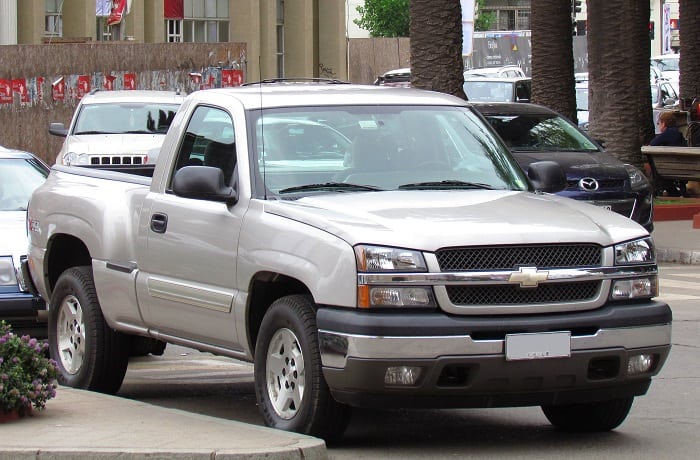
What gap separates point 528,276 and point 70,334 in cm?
372

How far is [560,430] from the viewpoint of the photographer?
26.9ft

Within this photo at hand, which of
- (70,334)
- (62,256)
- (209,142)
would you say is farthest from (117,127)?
(209,142)

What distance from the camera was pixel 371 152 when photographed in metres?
8.23

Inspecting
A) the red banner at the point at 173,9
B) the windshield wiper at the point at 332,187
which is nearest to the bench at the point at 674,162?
the windshield wiper at the point at 332,187

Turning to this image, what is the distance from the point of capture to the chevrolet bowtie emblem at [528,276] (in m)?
7.05

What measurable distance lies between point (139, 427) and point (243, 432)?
0.57m

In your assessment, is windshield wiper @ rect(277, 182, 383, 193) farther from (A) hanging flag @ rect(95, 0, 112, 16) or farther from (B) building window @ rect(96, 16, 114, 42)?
(B) building window @ rect(96, 16, 114, 42)

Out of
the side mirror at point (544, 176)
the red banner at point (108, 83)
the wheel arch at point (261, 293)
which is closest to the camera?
the wheel arch at point (261, 293)

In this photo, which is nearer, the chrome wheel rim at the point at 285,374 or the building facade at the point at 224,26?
the chrome wheel rim at the point at 285,374

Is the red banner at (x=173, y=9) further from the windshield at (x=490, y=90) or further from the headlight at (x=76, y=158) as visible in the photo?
the headlight at (x=76, y=158)

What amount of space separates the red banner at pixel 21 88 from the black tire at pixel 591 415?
24.0 m

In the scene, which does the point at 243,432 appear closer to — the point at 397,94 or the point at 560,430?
the point at 560,430

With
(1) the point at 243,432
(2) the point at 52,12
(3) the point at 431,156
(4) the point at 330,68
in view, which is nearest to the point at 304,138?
(3) the point at 431,156

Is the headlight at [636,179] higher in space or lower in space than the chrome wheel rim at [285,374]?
higher
